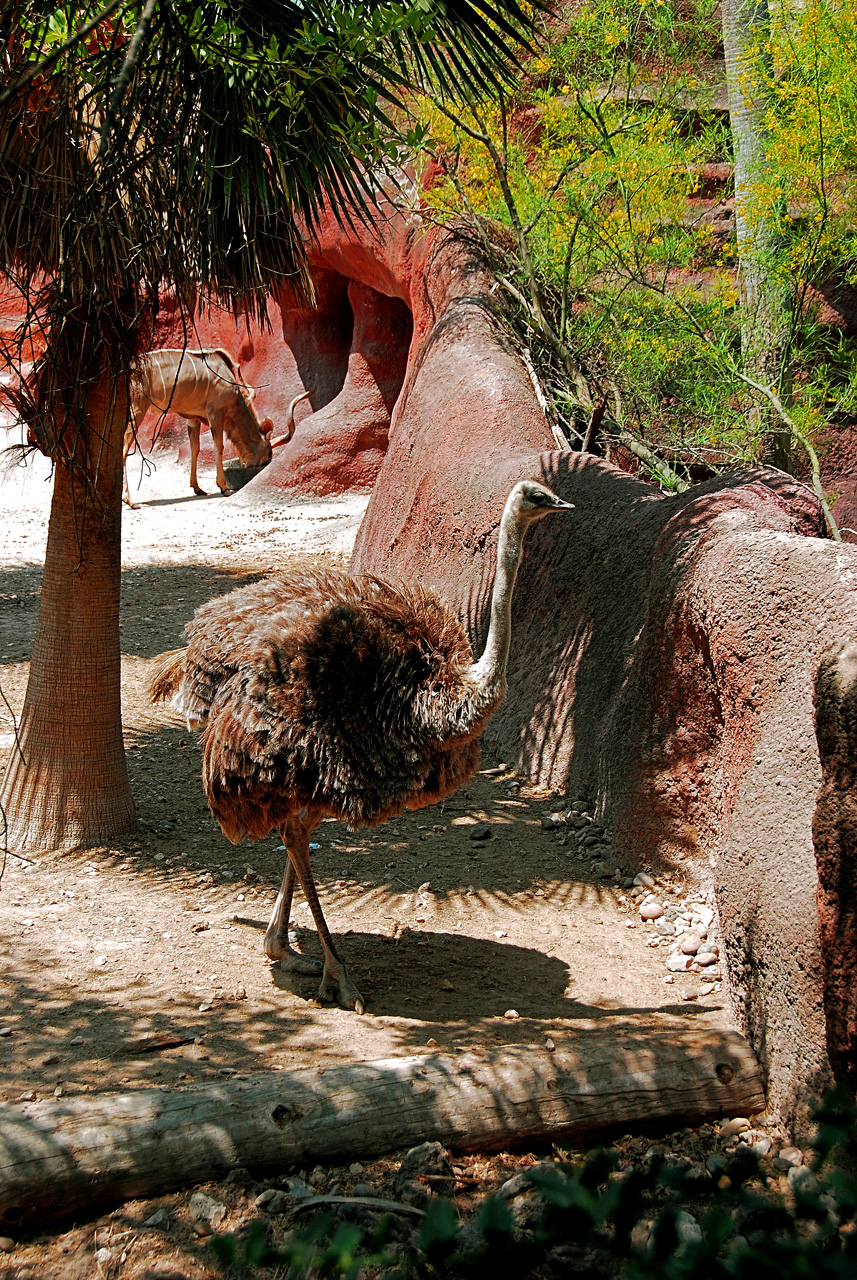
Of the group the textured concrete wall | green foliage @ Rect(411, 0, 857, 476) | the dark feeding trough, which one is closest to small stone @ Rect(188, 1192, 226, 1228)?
the textured concrete wall

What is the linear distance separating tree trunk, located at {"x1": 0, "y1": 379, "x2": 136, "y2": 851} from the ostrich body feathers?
1.35 meters

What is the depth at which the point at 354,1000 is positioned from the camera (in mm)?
4355

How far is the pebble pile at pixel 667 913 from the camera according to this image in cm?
465

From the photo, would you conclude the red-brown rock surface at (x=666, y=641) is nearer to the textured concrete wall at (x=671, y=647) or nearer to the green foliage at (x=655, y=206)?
the textured concrete wall at (x=671, y=647)

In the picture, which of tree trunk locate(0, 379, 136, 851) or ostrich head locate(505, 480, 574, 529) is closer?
ostrich head locate(505, 480, 574, 529)

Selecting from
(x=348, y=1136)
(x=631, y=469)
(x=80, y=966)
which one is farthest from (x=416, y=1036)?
(x=631, y=469)

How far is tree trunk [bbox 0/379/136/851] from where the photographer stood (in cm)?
576

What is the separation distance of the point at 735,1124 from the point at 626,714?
2.48 metres

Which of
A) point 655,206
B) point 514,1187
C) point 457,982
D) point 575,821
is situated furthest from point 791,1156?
point 655,206

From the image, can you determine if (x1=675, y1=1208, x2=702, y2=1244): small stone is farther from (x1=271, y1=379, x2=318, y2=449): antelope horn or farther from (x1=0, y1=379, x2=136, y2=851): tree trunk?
(x1=271, y1=379, x2=318, y2=449): antelope horn

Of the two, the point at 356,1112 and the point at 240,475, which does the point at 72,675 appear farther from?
the point at 240,475

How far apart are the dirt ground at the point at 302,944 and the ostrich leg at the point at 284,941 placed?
0.08 metres

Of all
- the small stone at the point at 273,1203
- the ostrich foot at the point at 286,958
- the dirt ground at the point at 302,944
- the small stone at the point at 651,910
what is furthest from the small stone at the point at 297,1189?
the small stone at the point at 651,910

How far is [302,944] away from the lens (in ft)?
16.5
